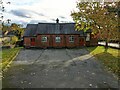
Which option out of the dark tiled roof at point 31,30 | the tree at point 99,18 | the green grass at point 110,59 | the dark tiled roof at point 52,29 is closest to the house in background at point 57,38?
the dark tiled roof at point 52,29

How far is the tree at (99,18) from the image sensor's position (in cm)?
3084

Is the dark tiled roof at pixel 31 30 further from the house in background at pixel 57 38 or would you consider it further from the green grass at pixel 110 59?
the green grass at pixel 110 59

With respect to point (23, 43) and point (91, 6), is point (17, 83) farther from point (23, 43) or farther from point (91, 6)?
point (23, 43)

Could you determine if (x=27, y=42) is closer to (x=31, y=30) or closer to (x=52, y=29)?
(x=31, y=30)

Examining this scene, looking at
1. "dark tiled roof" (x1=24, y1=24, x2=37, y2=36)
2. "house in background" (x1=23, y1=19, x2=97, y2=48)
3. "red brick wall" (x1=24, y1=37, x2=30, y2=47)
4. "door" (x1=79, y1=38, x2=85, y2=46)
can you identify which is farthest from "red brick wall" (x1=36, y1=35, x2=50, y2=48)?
"door" (x1=79, y1=38, x2=85, y2=46)

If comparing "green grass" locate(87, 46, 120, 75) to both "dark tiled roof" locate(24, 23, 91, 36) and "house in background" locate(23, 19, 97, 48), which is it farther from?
"dark tiled roof" locate(24, 23, 91, 36)

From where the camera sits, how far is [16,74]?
58.8ft

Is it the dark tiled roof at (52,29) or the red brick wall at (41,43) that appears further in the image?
the dark tiled roof at (52,29)

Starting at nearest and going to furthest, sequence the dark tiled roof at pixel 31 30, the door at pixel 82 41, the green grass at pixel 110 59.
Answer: the green grass at pixel 110 59 → the door at pixel 82 41 → the dark tiled roof at pixel 31 30

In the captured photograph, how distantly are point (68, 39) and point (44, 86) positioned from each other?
30075 mm

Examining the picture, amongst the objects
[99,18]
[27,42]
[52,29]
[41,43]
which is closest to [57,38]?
[52,29]

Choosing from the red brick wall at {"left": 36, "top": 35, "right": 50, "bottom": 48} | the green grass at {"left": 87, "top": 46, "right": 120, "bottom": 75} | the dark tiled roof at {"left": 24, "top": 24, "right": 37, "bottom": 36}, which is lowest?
the green grass at {"left": 87, "top": 46, "right": 120, "bottom": 75}

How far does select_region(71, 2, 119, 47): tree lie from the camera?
30844mm

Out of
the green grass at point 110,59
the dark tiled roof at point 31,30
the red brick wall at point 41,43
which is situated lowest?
the green grass at point 110,59
